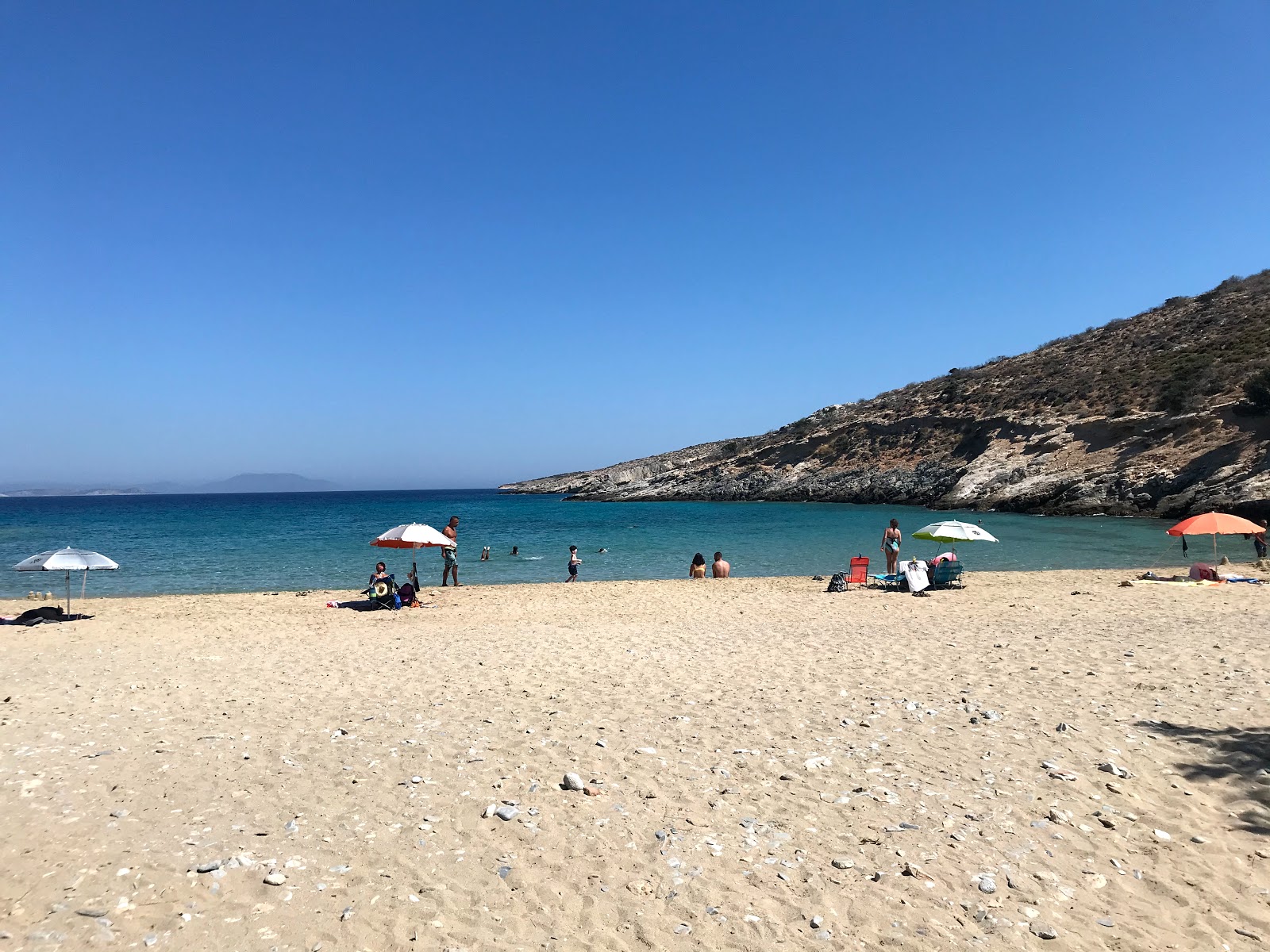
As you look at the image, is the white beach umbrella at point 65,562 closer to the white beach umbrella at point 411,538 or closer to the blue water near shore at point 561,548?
the white beach umbrella at point 411,538

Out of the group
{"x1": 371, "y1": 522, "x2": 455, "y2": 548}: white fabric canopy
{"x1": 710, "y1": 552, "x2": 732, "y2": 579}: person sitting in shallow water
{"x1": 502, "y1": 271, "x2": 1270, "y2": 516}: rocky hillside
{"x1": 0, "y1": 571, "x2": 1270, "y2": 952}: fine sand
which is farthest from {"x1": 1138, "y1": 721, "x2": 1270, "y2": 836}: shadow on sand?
{"x1": 502, "y1": 271, "x2": 1270, "y2": 516}: rocky hillside

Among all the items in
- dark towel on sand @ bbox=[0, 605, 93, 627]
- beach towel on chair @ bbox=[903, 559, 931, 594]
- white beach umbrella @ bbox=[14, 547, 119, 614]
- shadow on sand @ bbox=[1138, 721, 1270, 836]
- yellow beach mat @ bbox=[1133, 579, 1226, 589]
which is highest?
white beach umbrella @ bbox=[14, 547, 119, 614]

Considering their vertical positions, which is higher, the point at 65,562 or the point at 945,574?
the point at 65,562

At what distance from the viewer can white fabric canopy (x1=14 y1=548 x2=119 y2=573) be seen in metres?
13.6

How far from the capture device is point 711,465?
9469 cm

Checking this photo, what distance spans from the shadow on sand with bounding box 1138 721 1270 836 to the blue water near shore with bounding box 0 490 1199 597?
1699cm

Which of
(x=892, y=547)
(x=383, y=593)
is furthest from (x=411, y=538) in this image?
(x=892, y=547)

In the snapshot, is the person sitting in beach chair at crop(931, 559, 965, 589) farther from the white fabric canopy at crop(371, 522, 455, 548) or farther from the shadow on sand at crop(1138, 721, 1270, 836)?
the white fabric canopy at crop(371, 522, 455, 548)

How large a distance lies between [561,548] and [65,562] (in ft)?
72.8

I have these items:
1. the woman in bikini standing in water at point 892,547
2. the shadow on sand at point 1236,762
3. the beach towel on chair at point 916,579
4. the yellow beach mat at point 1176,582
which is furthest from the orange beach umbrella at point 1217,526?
the shadow on sand at point 1236,762

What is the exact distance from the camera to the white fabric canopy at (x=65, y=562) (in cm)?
1362

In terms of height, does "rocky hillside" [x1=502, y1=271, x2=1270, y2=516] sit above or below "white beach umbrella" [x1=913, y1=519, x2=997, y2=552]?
above

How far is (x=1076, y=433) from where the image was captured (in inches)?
1986

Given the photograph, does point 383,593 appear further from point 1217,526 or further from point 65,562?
point 1217,526
